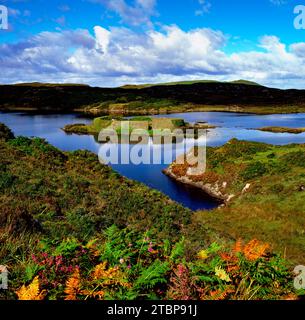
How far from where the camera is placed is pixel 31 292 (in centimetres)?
433

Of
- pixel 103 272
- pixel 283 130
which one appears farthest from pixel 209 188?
pixel 283 130

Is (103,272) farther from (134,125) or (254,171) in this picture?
(134,125)

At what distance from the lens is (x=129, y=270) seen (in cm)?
492

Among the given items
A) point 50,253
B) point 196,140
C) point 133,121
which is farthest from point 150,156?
point 50,253

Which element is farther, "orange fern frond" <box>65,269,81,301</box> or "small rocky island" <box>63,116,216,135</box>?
"small rocky island" <box>63,116,216,135</box>

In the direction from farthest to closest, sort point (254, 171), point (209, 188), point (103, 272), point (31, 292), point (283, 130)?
point (283, 130) → point (209, 188) → point (254, 171) → point (103, 272) → point (31, 292)

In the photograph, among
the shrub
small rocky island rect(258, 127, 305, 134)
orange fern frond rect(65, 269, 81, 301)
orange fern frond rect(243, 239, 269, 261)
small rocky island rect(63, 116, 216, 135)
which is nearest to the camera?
orange fern frond rect(65, 269, 81, 301)

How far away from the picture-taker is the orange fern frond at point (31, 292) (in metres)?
4.29

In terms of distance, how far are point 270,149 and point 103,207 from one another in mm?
46009

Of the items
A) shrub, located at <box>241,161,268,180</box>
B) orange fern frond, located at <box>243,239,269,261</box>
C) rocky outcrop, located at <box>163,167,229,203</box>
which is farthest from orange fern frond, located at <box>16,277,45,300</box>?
shrub, located at <box>241,161,268,180</box>

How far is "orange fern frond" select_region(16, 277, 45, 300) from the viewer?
4.29 meters

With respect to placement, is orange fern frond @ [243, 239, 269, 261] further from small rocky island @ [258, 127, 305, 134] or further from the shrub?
small rocky island @ [258, 127, 305, 134]

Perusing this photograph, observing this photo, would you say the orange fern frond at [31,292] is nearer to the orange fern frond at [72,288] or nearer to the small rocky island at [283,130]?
the orange fern frond at [72,288]
